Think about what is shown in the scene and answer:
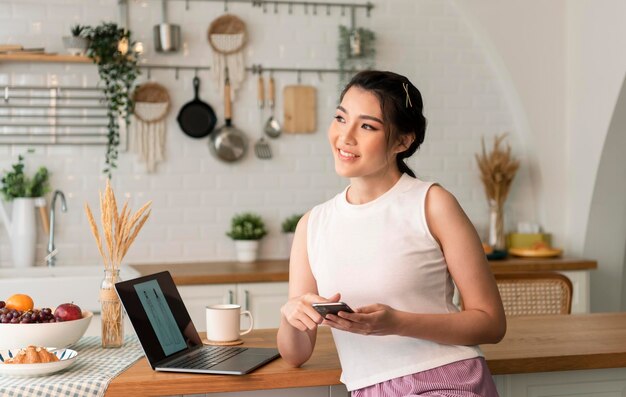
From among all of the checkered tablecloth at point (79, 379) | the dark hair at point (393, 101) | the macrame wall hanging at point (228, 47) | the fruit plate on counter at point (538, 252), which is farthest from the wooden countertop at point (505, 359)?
the macrame wall hanging at point (228, 47)

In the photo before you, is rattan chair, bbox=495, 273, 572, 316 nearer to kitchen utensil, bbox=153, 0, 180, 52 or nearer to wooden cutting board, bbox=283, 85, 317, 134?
wooden cutting board, bbox=283, 85, 317, 134

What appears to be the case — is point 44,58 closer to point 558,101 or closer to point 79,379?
point 79,379

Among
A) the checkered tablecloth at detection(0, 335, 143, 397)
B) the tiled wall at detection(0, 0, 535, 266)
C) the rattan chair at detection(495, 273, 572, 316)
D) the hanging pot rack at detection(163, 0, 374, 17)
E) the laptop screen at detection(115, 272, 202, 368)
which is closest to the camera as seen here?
the checkered tablecloth at detection(0, 335, 143, 397)

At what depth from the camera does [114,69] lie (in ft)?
16.9

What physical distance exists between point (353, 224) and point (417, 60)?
3.56 m

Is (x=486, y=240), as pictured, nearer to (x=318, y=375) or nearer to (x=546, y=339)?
(x=546, y=339)

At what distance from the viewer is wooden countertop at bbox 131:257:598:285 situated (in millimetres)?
4672

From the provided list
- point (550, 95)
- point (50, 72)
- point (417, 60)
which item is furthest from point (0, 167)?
point (550, 95)

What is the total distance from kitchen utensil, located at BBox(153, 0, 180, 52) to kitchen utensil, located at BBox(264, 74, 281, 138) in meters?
0.64

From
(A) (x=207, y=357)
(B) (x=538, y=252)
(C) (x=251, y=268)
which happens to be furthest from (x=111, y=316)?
(B) (x=538, y=252)

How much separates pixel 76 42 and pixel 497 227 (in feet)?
9.36

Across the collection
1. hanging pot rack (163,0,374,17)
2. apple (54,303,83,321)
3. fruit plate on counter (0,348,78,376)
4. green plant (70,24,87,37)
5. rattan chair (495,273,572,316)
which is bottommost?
rattan chair (495,273,572,316)

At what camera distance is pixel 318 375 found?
2393 millimetres

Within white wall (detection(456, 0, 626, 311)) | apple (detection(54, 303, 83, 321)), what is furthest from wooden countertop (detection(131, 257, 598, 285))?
apple (detection(54, 303, 83, 321))
